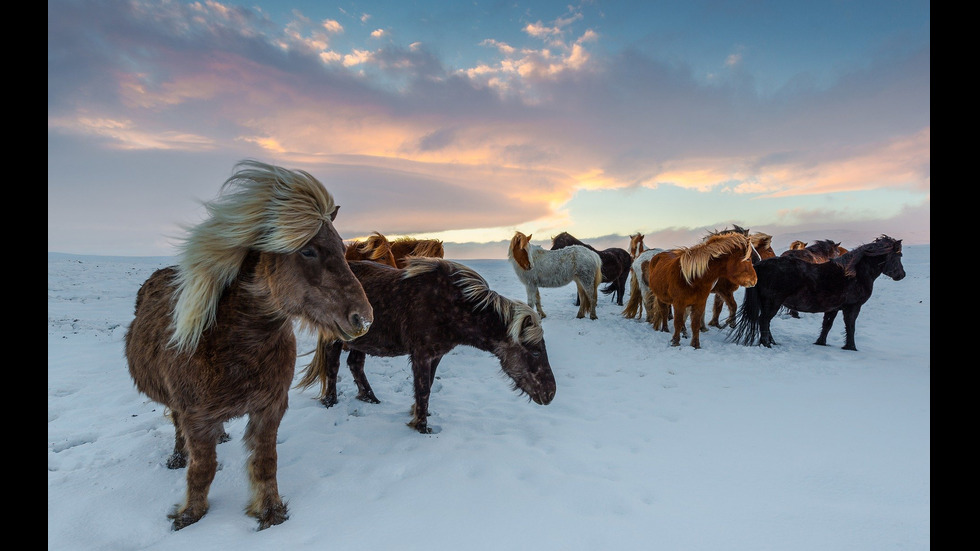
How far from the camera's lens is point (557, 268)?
11.2 meters

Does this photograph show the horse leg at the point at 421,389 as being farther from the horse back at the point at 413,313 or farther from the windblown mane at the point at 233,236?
the windblown mane at the point at 233,236

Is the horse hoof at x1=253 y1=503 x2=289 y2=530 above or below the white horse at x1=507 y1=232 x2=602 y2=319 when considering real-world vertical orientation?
below

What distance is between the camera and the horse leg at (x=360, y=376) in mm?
4871

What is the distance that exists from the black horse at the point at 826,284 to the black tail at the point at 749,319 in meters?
0.02

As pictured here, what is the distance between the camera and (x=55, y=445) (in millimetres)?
3613

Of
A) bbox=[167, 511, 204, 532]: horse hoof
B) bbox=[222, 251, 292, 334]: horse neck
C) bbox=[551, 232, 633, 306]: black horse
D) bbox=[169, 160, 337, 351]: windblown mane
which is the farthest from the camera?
bbox=[551, 232, 633, 306]: black horse

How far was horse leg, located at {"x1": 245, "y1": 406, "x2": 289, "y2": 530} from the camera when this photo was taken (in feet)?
8.30

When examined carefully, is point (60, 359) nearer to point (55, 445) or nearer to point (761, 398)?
point (55, 445)

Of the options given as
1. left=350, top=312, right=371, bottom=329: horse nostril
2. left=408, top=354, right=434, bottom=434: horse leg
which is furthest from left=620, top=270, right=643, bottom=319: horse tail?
left=350, top=312, right=371, bottom=329: horse nostril

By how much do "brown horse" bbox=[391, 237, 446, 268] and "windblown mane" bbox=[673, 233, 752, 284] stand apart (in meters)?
5.30

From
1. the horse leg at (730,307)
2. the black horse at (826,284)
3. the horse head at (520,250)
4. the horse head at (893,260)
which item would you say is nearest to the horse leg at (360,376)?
the horse head at (520,250)

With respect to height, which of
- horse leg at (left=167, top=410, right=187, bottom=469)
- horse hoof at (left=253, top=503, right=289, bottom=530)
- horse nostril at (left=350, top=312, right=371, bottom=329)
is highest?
horse nostril at (left=350, top=312, right=371, bottom=329)

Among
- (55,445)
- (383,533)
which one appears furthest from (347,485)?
(55,445)

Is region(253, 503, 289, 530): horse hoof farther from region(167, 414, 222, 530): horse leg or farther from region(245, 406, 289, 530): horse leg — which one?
region(167, 414, 222, 530): horse leg
